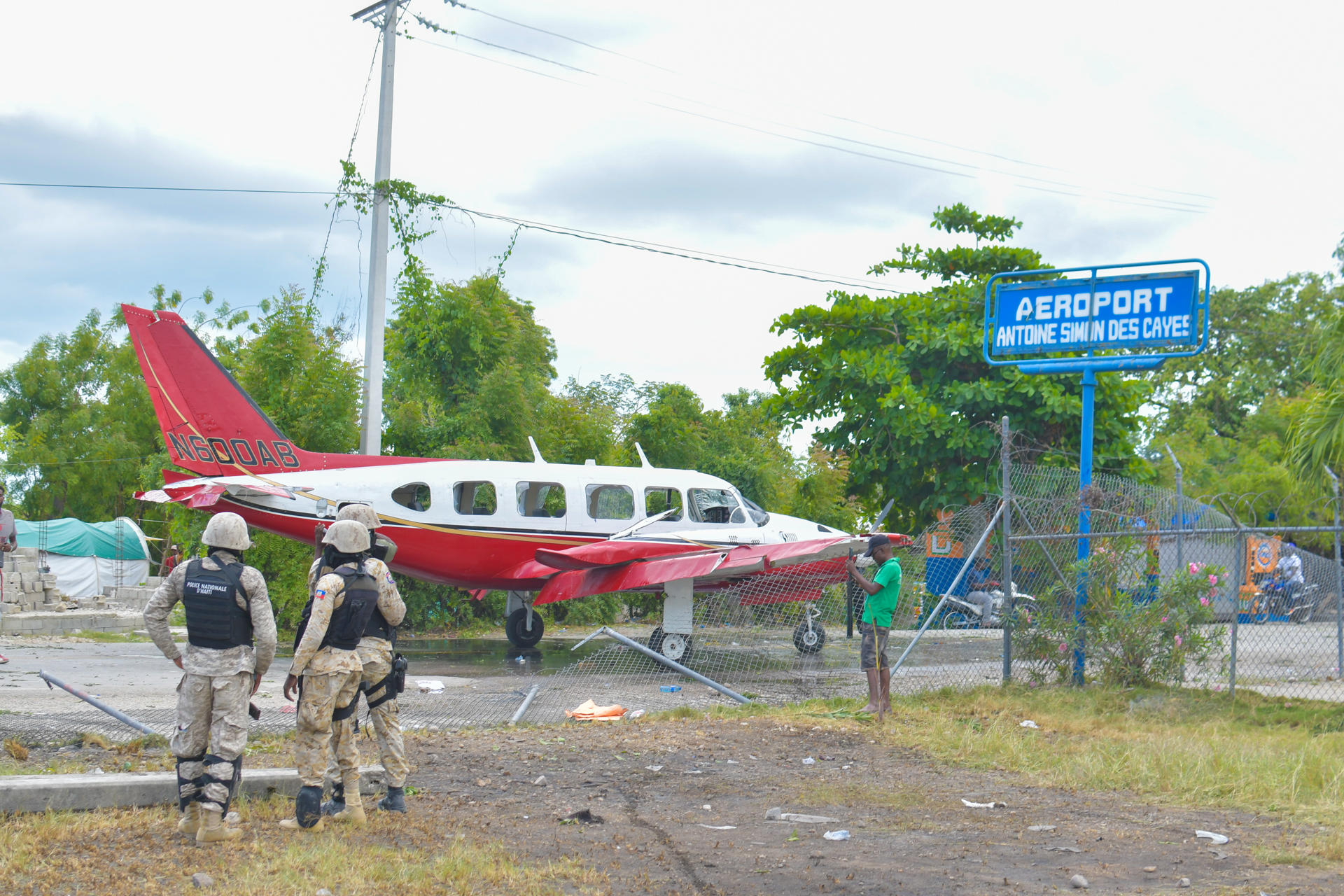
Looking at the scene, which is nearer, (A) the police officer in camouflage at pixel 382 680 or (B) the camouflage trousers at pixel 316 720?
(B) the camouflage trousers at pixel 316 720

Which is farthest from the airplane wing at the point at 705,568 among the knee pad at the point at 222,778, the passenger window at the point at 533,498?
the knee pad at the point at 222,778

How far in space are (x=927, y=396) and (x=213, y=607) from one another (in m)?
16.2

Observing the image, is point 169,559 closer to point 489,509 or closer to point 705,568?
point 489,509

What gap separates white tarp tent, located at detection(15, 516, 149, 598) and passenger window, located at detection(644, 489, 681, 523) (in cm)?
1717

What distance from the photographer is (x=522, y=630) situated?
1741 centimetres

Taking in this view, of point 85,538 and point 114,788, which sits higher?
point 85,538

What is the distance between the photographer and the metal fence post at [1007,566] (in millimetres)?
11688

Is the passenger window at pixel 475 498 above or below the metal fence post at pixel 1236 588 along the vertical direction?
above

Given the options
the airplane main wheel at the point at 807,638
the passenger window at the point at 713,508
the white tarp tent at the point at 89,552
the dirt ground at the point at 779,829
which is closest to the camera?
the dirt ground at the point at 779,829

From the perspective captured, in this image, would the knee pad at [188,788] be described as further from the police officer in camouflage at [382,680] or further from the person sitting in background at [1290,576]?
the person sitting in background at [1290,576]

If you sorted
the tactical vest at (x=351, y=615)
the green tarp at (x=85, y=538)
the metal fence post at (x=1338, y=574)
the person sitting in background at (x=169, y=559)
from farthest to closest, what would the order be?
the person sitting in background at (x=169, y=559), the green tarp at (x=85, y=538), the metal fence post at (x=1338, y=574), the tactical vest at (x=351, y=615)

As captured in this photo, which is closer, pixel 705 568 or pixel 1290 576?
pixel 1290 576

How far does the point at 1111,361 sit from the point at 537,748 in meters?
8.58

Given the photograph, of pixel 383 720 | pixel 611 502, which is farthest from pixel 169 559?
pixel 383 720
